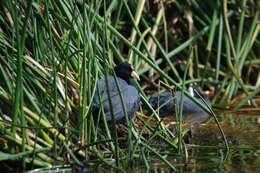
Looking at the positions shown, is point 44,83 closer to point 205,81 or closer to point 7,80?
point 7,80

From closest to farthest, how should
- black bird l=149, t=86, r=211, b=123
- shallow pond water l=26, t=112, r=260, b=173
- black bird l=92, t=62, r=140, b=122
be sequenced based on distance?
shallow pond water l=26, t=112, r=260, b=173, black bird l=92, t=62, r=140, b=122, black bird l=149, t=86, r=211, b=123

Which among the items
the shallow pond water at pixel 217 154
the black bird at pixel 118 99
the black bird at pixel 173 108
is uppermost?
the black bird at pixel 173 108

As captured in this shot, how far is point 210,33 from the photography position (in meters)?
6.25

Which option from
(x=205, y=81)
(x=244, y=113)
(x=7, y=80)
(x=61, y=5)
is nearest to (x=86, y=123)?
(x=7, y=80)

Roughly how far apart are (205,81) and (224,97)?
31 cm

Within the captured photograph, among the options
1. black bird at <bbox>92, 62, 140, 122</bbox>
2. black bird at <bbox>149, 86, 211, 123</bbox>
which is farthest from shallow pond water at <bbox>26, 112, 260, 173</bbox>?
black bird at <bbox>149, 86, 211, 123</bbox>

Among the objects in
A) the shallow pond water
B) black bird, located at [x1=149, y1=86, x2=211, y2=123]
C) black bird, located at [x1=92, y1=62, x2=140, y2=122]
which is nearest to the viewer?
the shallow pond water

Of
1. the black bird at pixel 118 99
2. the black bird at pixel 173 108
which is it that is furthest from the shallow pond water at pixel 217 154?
the black bird at pixel 173 108

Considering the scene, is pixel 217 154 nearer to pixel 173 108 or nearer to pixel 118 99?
pixel 118 99

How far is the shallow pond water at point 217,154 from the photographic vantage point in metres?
3.50

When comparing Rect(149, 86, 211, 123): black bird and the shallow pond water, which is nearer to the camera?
the shallow pond water

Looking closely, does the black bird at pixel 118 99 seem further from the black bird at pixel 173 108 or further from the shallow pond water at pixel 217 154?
the black bird at pixel 173 108

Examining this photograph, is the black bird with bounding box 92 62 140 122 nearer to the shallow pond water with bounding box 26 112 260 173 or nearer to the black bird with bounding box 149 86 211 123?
the shallow pond water with bounding box 26 112 260 173

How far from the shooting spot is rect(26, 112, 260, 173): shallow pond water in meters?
3.50
